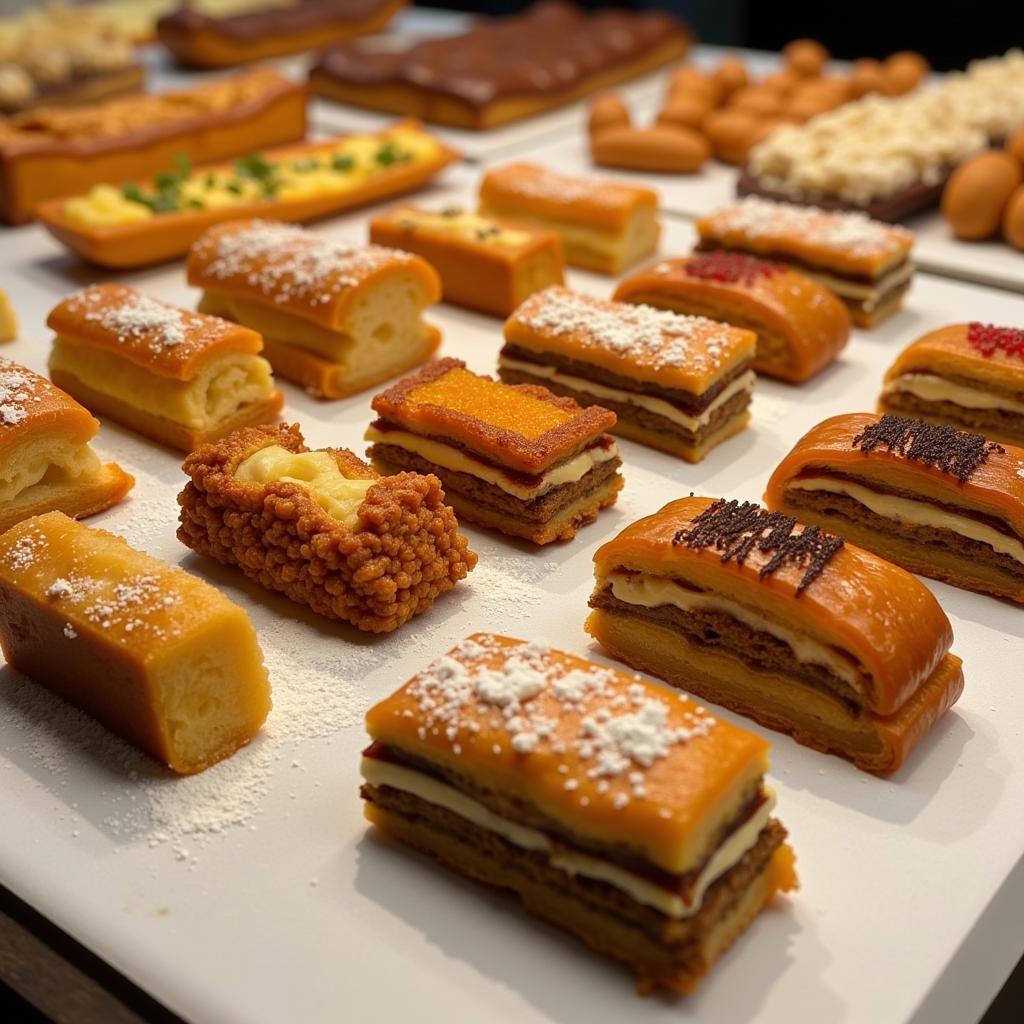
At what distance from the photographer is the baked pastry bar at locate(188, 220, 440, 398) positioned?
15.6 feet

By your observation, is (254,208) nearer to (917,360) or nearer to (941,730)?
(917,360)

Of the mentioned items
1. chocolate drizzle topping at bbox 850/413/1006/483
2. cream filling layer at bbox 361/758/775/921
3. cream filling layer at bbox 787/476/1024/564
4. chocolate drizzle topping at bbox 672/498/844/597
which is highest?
chocolate drizzle topping at bbox 672/498/844/597

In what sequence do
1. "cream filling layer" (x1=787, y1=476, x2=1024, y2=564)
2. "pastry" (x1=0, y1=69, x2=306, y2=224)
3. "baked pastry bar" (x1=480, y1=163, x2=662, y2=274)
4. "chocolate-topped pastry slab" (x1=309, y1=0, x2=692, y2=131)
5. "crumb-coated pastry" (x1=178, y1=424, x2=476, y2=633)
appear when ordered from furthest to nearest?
"chocolate-topped pastry slab" (x1=309, y1=0, x2=692, y2=131), "pastry" (x1=0, y1=69, x2=306, y2=224), "baked pastry bar" (x1=480, y1=163, x2=662, y2=274), "cream filling layer" (x1=787, y1=476, x2=1024, y2=564), "crumb-coated pastry" (x1=178, y1=424, x2=476, y2=633)

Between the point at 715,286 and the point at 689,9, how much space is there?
24.1 ft

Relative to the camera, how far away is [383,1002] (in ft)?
8.20

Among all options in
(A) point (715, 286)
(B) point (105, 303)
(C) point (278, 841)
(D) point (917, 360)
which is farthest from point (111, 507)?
(D) point (917, 360)

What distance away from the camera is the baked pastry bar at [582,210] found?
591cm

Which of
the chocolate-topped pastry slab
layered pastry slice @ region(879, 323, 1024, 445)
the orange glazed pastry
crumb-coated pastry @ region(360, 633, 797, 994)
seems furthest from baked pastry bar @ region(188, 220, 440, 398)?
the chocolate-topped pastry slab

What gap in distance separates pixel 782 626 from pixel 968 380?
1.81 meters

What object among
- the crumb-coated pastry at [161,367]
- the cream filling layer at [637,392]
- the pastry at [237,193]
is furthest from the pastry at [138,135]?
the cream filling layer at [637,392]

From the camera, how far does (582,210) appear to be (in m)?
5.95

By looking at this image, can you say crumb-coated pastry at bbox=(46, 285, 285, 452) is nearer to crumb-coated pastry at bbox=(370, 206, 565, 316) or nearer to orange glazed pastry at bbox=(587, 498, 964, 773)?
crumb-coated pastry at bbox=(370, 206, 565, 316)

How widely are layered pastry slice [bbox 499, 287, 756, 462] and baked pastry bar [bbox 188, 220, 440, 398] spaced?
0.54 m

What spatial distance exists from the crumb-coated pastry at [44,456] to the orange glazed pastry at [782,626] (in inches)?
70.8
